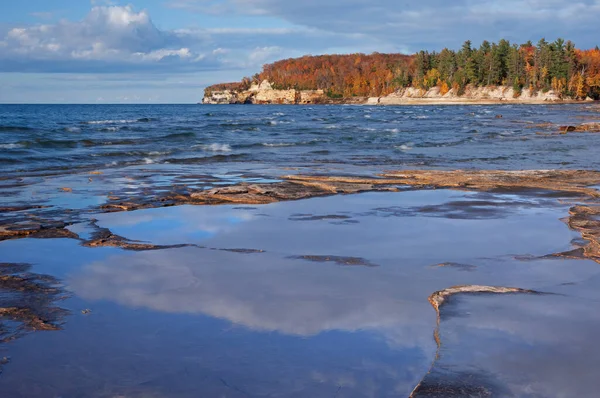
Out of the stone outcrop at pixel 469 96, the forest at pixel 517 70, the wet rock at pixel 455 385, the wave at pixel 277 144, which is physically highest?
the forest at pixel 517 70

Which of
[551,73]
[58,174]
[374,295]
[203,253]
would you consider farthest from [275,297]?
[551,73]

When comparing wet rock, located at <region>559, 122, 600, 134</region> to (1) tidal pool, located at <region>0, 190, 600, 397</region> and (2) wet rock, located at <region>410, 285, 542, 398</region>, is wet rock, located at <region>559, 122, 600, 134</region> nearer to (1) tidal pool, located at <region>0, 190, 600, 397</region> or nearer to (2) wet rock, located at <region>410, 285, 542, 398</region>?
(1) tidal pool, located at <region>0, 190, 600, 397</region>

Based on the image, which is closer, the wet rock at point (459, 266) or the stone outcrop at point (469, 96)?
the wet rock at point (459, 266)

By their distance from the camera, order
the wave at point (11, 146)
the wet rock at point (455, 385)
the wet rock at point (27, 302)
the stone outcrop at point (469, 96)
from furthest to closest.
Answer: the stone outcrop at point (469, 96) < the wave at point (11, 146) < the wet rock at point (27, 302) < the wet rock at point (455, 385)

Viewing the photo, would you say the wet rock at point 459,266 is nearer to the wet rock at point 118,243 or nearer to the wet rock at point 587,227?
the wet rock at point 587,227

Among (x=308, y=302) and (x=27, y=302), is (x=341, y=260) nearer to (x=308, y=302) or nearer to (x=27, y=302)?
(x=308, y=302)

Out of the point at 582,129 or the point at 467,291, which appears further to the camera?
the point at 582,129

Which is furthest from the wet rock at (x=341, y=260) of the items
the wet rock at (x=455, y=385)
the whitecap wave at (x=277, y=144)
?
the whitecap wave at (x=277, y=144)

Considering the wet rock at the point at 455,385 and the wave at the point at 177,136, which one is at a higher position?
the wet rock at the point at 455,385

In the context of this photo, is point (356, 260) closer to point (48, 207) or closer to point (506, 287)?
point (506, 287)

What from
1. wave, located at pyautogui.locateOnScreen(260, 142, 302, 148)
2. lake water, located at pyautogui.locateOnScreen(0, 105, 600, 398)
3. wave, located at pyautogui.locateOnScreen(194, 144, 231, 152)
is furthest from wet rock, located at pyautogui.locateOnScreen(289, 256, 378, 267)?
wave, located at pyautogui.locateOnScreen(260, 142, 302, 148)

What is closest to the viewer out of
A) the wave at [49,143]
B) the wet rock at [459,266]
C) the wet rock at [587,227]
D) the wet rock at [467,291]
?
the wet rock at [467,291]

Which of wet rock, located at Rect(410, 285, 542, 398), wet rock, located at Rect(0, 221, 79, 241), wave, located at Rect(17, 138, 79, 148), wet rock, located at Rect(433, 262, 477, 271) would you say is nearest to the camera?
wet rock, located at Rect(410, 285, 542, 398)

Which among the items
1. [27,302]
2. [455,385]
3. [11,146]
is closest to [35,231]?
[27,302]
